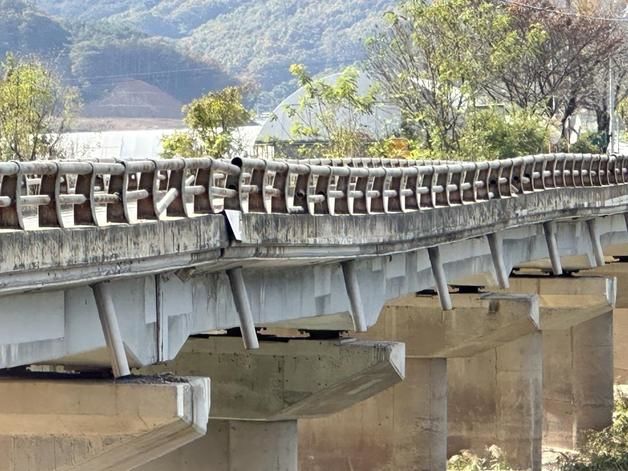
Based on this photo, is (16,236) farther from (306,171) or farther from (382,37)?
(382,37)

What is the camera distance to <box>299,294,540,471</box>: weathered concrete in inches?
1394

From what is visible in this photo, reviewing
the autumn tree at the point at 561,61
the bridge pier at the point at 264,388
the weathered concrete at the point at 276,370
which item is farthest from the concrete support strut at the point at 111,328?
the autumn tree at the point at 561,61

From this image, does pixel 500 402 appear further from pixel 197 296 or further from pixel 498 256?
pixel 197 296

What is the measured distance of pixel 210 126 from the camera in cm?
6900

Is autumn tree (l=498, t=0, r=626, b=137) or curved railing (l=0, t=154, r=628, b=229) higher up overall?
autumn tree (l=498, t=0, r=626, b=137)

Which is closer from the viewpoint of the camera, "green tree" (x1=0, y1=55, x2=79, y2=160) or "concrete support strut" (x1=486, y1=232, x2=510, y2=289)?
"concrete support strut" (x1=486, y1=232, x2=510, y2=289)

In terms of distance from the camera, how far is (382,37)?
83438mm

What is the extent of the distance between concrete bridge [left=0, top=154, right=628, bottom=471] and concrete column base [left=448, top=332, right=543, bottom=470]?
0.20ft

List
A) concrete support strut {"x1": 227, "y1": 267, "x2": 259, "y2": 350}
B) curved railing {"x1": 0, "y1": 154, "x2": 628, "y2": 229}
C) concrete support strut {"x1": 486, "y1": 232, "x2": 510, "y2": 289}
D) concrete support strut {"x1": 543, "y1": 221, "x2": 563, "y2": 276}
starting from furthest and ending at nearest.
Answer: concrete support strut {"x1": 543, "y1": 221, "x2": 563, "y2": 276} → concrete support strut {"x1": 486, "y1": 232, "x2": 510, "y2": 289} → concrete support strut {"x1": 227, "y1": 267, "x2": 259, "y2": 350} → curved railing {"x1": 0, "y1": 154, "x2": 628, "y2": 229}

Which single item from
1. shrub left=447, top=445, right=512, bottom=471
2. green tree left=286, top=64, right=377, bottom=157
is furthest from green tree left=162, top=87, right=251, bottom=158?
shrub left=447, top=445, right=512, bottom=471

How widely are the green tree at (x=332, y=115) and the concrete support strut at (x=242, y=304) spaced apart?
5175 centimetres

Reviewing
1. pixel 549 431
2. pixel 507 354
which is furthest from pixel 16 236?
pixel 549 431

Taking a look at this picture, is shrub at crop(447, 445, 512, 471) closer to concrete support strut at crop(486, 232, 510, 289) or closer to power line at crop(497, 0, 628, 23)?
concrete support strut at crop(486, 232, 510, 289)

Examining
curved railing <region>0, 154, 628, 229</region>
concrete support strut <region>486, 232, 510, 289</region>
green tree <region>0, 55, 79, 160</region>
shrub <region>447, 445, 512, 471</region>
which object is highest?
green tree <region>0, 55, 79, 160</region>
